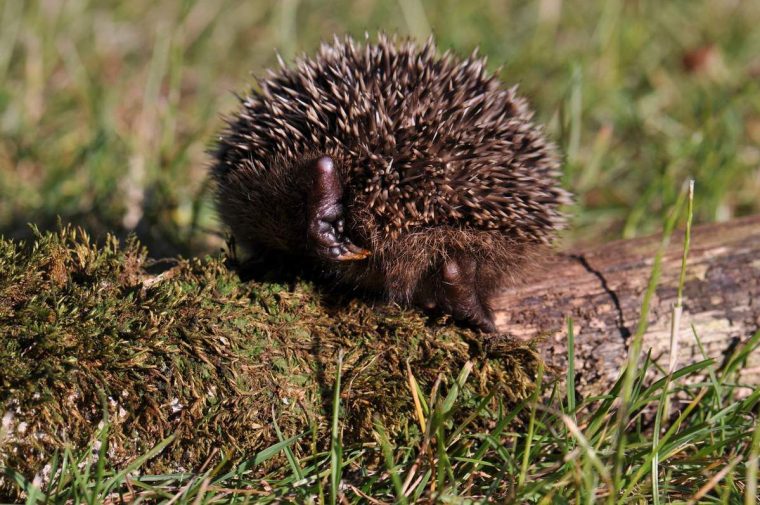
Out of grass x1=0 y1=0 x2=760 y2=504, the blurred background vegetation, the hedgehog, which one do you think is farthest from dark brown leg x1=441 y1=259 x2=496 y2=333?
the blurred background vegetation

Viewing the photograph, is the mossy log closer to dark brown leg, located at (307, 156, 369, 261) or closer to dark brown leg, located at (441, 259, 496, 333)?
dark brown leg, located at (441, 259, 496, 333)

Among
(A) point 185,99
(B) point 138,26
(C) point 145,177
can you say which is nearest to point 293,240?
(C) point 145,177

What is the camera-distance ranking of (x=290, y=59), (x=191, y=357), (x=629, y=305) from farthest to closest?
(x=290, y=59), (x=629, y=305), (x=191, y=357)

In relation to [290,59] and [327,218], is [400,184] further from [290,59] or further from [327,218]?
[290,59]

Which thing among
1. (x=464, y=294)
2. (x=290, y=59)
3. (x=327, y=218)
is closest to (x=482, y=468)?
(x=464, y=294)

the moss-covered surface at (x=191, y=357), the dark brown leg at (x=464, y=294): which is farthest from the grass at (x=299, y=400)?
the dark brown leg at (x=464, y=294)

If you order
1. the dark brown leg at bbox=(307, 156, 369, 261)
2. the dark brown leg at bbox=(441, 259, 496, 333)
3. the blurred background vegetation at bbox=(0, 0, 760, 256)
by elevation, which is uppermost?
the blurred background vegetation at bbox=(0, 0, 760, 256)
